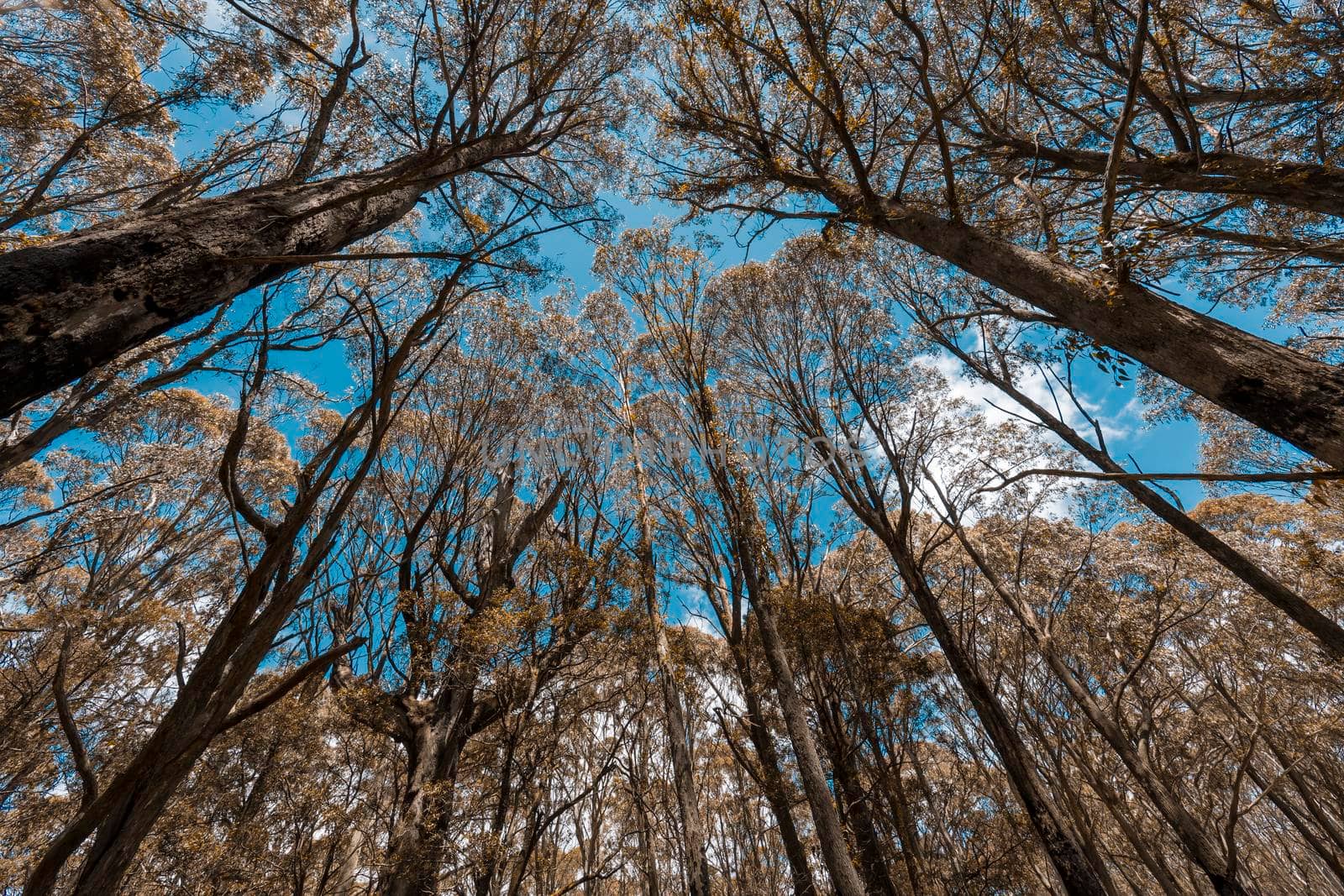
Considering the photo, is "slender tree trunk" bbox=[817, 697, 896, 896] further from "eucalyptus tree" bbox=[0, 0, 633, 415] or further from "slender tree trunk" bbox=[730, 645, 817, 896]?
"eucalyptus tree" bbox=[0, 0, 633, 415]

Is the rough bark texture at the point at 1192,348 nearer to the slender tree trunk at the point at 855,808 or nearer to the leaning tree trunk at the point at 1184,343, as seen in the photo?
the leaning tree trunk at the point at 1184,343

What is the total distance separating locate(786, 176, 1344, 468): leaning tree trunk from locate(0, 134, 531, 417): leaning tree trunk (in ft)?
9.52

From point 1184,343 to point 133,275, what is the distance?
4.26 m

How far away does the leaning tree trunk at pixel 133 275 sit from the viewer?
1.45 metres

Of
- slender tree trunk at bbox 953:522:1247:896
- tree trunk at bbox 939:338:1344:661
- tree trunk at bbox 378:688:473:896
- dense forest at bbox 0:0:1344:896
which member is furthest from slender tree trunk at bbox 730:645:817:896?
tree trunk at bbox 939:338:1344:661

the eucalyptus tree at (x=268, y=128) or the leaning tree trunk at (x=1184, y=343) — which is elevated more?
the eucalyptus tree at (x=268, y=128)

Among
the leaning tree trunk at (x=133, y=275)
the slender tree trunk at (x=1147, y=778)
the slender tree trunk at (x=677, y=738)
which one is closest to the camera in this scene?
the leaning tree trunk at (x=133, y=275)

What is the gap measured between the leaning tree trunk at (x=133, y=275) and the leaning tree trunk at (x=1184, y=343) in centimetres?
290

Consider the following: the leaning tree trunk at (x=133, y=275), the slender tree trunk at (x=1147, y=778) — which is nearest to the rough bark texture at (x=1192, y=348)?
the leaning tree trunk at (x=133, y=275)

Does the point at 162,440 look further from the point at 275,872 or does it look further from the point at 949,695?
the point at 949,695

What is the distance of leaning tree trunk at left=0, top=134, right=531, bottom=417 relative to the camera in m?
1.45

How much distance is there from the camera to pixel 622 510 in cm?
859

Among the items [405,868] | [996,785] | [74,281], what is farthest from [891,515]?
[74,281]

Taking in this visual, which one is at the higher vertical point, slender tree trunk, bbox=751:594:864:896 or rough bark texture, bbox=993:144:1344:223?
rough bark texture, bbox=993:144:1344:223
